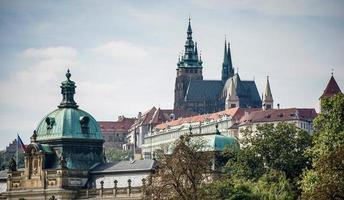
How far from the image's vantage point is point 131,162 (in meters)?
140

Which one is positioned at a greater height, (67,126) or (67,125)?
(67,125)

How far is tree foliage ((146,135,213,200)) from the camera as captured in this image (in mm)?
101688

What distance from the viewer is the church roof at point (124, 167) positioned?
135875mm

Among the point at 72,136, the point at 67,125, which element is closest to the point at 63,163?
the point at 72,136

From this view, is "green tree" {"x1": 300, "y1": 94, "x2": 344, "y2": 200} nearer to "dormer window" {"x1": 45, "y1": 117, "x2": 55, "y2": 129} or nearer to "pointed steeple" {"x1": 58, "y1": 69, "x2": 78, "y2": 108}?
"pointed steeple" {"x1": 58, "y1": 69, "x2": 78, "y2": 108}

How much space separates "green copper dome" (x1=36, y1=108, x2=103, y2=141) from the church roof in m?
4.07

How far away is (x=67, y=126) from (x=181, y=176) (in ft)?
135

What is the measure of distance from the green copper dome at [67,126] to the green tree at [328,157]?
102 ft

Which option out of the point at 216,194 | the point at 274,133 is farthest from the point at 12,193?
the point at 216,194

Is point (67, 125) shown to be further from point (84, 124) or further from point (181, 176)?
point (181, 176)

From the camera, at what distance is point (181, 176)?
10356cm

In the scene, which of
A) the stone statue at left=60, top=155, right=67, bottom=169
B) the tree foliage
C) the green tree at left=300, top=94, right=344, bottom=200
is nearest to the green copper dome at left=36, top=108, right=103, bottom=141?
the stone statue at left=60, top=155, right=67, bottom=169

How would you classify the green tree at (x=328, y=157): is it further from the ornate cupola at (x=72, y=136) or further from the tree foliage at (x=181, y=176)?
the ornate cupola at (x=72, y=136)

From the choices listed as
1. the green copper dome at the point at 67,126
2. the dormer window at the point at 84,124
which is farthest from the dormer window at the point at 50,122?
the dormer window at the point at 84,124
